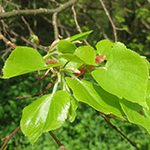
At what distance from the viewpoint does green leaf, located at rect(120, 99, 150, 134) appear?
0.30m

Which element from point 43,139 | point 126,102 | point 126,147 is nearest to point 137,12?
point 126,147

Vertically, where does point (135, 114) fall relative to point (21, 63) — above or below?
below

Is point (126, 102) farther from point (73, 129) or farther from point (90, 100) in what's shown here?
point (73, 129)

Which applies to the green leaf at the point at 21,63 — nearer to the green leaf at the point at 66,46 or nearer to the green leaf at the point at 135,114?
the green leaf at the point at 66,46

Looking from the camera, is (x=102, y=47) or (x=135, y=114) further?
(x=102, y=47)

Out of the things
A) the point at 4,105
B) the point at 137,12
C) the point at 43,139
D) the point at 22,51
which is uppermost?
the point at 22,51

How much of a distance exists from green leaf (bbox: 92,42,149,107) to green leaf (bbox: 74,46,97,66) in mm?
36

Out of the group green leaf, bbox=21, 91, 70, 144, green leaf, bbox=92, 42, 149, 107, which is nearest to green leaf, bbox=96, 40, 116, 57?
green leaf, bbox=92, 42, 149, 107

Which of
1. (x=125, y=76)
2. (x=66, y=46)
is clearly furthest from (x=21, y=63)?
(x=125, y=76)

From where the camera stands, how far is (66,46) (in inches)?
12.8

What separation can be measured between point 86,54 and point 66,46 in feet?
0.16

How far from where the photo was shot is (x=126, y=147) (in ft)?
5.14

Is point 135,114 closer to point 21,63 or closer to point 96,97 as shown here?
point 96,97

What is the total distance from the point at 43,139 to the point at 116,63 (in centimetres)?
151
